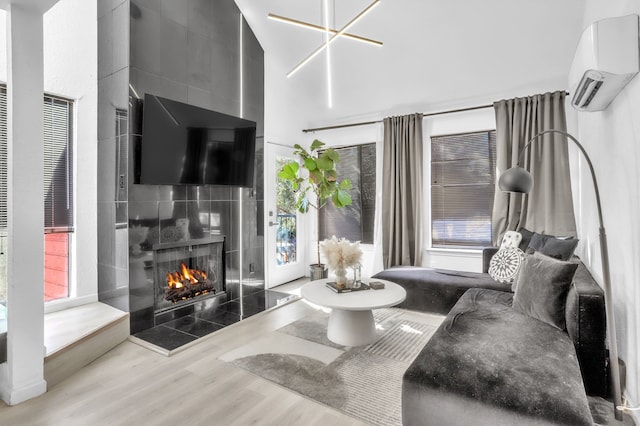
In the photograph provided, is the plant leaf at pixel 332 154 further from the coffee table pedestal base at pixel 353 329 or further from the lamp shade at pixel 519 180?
the lamp shade at pixel 519 180

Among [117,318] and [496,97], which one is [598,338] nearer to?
[496,97]

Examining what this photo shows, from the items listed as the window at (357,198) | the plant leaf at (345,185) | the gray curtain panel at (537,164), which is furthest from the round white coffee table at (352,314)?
the window at (357,198)

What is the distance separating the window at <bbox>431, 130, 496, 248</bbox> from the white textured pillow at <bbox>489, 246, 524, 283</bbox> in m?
0.89

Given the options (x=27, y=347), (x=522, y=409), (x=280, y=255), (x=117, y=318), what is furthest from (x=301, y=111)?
(x=522, y=409)

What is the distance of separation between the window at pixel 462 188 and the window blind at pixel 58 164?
4.19 m

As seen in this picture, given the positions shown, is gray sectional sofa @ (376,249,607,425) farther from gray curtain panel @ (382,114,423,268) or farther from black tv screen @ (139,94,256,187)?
black tv screen @ (139,94,256,187)

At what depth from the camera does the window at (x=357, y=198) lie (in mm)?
5266

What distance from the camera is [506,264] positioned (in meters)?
3.41

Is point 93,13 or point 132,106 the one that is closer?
point 132,106

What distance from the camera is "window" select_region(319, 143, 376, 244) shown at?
5266 millimetres

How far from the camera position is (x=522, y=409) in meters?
1.37

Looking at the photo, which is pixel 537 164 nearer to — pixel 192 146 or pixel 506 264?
pixel 506 264

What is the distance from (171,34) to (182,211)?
1768 mm

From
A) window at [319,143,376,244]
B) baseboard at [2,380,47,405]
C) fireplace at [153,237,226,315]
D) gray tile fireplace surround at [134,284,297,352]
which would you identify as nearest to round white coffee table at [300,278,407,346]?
gray tile fireplace surround at [134,284,297,352]
